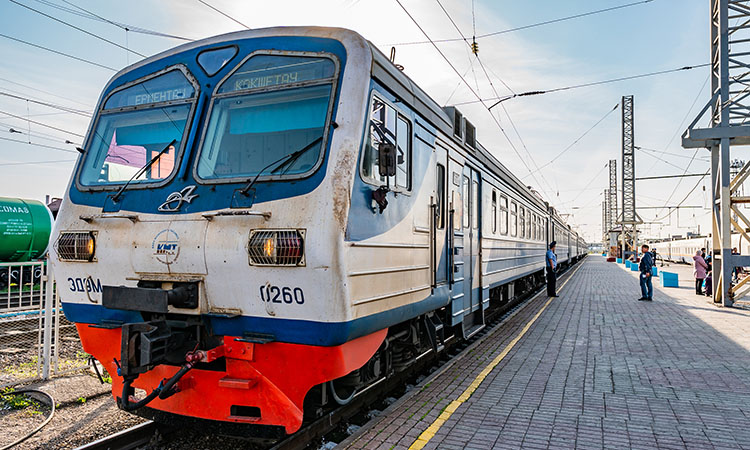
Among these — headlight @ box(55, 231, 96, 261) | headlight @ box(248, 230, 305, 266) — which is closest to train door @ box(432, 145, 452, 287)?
headlight @ box(248, 230, 305, 266)

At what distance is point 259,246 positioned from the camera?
3852mm

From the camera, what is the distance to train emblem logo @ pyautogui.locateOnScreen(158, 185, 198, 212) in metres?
4.25

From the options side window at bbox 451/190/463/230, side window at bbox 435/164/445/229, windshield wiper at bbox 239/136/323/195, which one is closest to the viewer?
windshield wiper at bbox 239/136/323/195

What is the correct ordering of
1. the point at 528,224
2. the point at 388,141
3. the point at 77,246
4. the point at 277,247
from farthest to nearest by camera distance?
the point at 528,224, the point at 388,141, the point at 77,246, the point at 277,247

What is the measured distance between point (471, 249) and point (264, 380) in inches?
183

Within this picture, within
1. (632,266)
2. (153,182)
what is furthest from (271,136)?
(632,266)

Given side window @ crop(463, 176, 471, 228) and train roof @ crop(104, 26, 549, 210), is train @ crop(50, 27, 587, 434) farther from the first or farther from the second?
side window @ crop(463, 176, 471, 228)

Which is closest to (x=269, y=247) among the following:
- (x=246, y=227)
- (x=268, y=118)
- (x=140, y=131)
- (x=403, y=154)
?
(x=246, y=227)

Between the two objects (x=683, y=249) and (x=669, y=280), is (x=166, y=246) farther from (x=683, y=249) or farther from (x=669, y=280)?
(x=683, y=249)

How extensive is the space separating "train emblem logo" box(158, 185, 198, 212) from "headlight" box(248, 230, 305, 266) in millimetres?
751

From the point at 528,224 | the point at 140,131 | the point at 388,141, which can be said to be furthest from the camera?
the point at 528,224

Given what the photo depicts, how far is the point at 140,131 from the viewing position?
488cm

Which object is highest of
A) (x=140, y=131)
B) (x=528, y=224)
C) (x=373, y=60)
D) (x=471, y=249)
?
(x=373, y=60)

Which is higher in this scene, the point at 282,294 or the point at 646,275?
the point at 282,294
